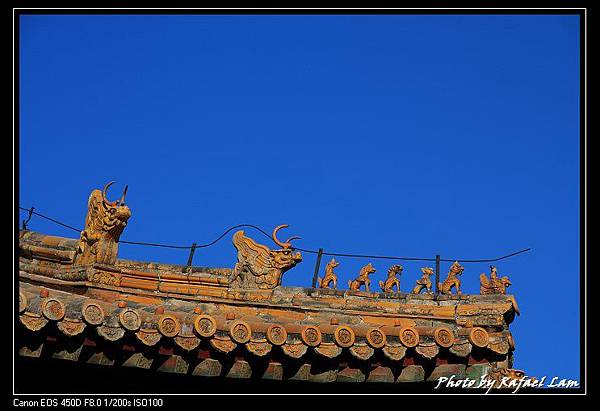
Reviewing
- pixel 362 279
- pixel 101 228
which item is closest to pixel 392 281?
pixel 362 279

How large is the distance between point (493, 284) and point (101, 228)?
652 cm

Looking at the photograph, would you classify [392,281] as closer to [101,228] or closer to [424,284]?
[424,284]

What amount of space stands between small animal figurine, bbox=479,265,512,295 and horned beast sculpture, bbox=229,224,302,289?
10.7 ft

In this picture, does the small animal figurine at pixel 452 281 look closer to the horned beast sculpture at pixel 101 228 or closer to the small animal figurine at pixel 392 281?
the small animal figurine at pixel 392 281

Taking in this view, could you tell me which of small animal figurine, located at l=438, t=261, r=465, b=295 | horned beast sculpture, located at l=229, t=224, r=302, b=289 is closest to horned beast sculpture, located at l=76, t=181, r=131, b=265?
horned beast sculpture, located at l=229, t=224, r=302, b=289

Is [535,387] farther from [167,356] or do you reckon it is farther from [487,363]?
[167,356]

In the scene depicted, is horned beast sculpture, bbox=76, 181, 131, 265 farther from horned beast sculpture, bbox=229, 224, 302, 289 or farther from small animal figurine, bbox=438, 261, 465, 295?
small animal figurine, bbox=438, 261, 465, 295

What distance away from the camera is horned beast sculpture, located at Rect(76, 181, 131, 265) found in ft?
60.1

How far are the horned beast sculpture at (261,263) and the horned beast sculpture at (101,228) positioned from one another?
2.22 m

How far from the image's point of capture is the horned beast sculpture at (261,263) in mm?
19219

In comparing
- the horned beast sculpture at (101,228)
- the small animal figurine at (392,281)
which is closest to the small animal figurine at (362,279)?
the small animal figurine at (392,281)

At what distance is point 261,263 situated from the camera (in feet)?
63.8
